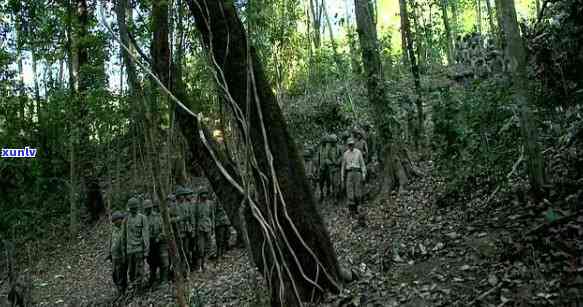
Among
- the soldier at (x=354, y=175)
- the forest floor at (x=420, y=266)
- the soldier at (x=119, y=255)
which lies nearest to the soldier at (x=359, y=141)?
the forest floor at (x=420, y=266)

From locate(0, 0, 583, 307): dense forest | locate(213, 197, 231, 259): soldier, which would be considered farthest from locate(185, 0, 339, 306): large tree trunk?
locate(213, 197, 231, 259): soldier

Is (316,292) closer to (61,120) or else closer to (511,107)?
(511,107)

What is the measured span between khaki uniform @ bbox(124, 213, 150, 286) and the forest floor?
62 cm

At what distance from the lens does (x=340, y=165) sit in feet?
44.9

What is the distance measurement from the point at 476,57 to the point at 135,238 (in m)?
14.7

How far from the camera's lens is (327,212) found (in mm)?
13109

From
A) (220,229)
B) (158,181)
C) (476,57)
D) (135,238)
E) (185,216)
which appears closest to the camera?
(158,181)

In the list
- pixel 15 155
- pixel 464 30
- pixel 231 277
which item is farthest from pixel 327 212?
pixel 464 30

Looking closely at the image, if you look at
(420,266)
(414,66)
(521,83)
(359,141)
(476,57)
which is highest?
(476,57)

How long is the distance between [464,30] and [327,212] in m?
29.1

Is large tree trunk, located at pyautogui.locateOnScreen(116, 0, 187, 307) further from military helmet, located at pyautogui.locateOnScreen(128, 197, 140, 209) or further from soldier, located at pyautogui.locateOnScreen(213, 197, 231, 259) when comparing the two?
soldier, located at pyautogui.locateOnScreen(213, 197, 231, 259)

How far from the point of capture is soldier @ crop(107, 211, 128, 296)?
10.5 m

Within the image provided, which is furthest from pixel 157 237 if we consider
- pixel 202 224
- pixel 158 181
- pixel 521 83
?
pixel 521 83

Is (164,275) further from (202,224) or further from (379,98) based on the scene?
(379,98)
